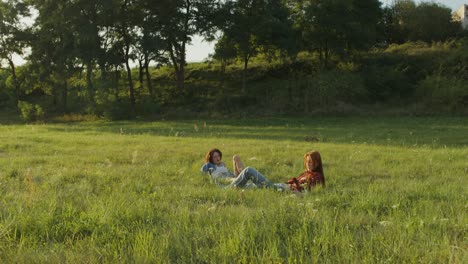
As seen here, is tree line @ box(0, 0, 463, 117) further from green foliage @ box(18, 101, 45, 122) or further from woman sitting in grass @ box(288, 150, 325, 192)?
woman sitting in grass @ box(288, 150, 325, 192)

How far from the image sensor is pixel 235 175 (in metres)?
9.60

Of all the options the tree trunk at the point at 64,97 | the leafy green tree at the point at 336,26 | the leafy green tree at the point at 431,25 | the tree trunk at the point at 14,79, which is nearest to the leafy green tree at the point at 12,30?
the tree trunk at the point at 14,79

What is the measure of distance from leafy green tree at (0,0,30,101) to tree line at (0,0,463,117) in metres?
0.10

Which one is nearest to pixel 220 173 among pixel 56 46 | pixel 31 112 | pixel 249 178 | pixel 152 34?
pixel 249 178

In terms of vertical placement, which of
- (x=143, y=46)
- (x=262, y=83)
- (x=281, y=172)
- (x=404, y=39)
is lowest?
(x=281, y=172)

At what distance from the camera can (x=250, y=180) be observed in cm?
802

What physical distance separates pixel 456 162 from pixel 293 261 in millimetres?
9348

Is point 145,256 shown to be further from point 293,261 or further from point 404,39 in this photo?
point 404,39

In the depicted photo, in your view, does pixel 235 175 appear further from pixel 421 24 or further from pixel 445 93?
pixel 421 24

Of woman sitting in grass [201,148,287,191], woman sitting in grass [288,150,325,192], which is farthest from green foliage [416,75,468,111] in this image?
woman sitting in grass [288,150,325,192]

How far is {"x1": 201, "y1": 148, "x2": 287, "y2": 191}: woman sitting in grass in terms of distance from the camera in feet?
26.1

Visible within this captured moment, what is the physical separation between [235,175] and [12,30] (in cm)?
4509

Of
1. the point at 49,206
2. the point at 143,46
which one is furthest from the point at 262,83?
the point at 49,206

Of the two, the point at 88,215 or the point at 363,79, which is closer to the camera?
the point at 88,215
